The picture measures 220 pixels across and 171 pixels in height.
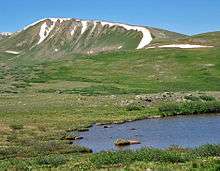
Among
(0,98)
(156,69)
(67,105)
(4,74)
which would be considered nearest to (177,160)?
(67,105)

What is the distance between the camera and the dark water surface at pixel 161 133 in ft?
188

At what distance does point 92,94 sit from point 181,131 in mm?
51940

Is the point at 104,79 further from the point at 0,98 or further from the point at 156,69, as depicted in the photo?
the point at 0,98

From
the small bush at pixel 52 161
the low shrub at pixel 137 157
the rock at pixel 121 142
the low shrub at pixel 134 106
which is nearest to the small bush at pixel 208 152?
the low shrub at pixel 137 157

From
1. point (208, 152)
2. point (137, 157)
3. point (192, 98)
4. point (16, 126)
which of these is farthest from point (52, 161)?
point (192, 98)

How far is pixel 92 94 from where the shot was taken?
117312 mm

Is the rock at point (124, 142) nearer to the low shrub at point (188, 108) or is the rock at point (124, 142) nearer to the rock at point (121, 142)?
the rock at point (121, 142)

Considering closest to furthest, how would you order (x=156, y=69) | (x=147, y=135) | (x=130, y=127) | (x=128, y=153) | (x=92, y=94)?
(x=128, y=153) < (x=147, y=135) < (x=130, y=127) < (x=92, y=94) < (x=156, y=69)

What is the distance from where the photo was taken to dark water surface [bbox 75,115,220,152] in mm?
57406

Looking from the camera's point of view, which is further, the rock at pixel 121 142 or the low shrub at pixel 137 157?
the rock at pixel 121 142

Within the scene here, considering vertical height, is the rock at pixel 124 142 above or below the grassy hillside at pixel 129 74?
below

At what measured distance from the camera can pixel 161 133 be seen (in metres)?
65.2

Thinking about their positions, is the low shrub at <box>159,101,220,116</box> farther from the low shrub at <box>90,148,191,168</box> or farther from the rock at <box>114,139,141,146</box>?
the low shrub at <box>90,148,191,168</box>

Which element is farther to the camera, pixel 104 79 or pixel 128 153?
pixel 104 79
